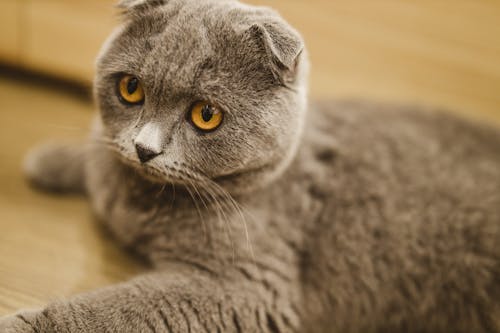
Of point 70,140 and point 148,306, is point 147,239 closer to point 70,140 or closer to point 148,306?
point 148,306

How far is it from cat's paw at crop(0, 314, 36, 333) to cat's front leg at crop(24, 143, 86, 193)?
18.7 inches

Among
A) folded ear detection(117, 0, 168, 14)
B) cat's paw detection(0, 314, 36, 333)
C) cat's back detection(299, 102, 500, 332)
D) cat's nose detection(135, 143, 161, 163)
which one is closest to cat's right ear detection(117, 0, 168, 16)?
folded ear detection(117, 0, 168, 14)

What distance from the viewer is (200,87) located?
792 millimetres

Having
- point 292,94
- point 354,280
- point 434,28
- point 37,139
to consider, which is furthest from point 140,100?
point 434,28

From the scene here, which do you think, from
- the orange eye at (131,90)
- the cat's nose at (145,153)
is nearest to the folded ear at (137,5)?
the orange eye at (131,90)

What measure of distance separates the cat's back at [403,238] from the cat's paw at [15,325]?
0.57 m

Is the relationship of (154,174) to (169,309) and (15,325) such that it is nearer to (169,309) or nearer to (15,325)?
(169,309)

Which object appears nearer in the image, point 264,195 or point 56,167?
point 264,195

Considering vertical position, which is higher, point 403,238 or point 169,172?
point 169,172

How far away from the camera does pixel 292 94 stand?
876 mm

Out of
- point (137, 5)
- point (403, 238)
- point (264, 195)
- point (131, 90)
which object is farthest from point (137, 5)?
point (403, 238)

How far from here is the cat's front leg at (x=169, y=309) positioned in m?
0.81

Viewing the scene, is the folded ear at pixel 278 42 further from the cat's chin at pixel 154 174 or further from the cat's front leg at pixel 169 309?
the cat's front leg at pixel 169 309

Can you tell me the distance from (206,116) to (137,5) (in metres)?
0.26
